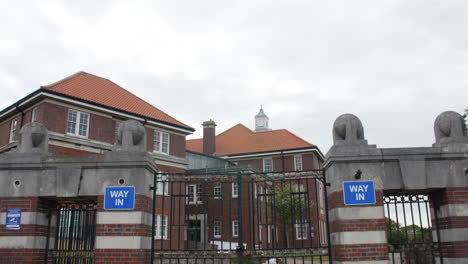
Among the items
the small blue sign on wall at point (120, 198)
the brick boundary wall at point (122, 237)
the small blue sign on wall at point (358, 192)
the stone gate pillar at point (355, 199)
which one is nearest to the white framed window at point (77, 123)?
the small blue sign on wall at point (120, 198)

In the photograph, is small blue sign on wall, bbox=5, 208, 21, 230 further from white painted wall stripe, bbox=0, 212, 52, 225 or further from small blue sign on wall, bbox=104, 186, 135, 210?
small blue sign on wall, bbox=104, 186, 135, 210

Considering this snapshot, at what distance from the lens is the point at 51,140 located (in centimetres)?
2262

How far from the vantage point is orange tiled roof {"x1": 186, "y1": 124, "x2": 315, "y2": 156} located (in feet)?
143

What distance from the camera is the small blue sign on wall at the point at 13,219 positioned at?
7816 millimetres

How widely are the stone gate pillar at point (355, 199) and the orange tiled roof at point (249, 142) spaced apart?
3378cm

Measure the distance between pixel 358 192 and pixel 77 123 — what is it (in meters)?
20.4

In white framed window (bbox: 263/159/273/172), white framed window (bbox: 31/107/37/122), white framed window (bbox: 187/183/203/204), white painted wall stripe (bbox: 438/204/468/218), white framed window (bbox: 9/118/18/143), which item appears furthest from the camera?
white framed window (bbox: 263/159/273/172)

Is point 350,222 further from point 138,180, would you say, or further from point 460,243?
point 138,180

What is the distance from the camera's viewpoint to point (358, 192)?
751cm

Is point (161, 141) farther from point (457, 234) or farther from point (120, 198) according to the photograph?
point (457, 234)

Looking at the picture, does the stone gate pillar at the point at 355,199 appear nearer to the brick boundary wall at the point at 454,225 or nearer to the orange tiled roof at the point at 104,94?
the brick boundary wall at the point at 454,225

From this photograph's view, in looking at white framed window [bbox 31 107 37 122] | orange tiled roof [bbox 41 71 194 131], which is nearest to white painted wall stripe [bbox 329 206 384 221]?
orange tiled roof [bbox 41 71 194 131]

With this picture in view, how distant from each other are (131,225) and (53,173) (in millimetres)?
1941

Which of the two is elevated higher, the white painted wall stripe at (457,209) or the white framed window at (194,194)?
the white framed window at (194,194)
